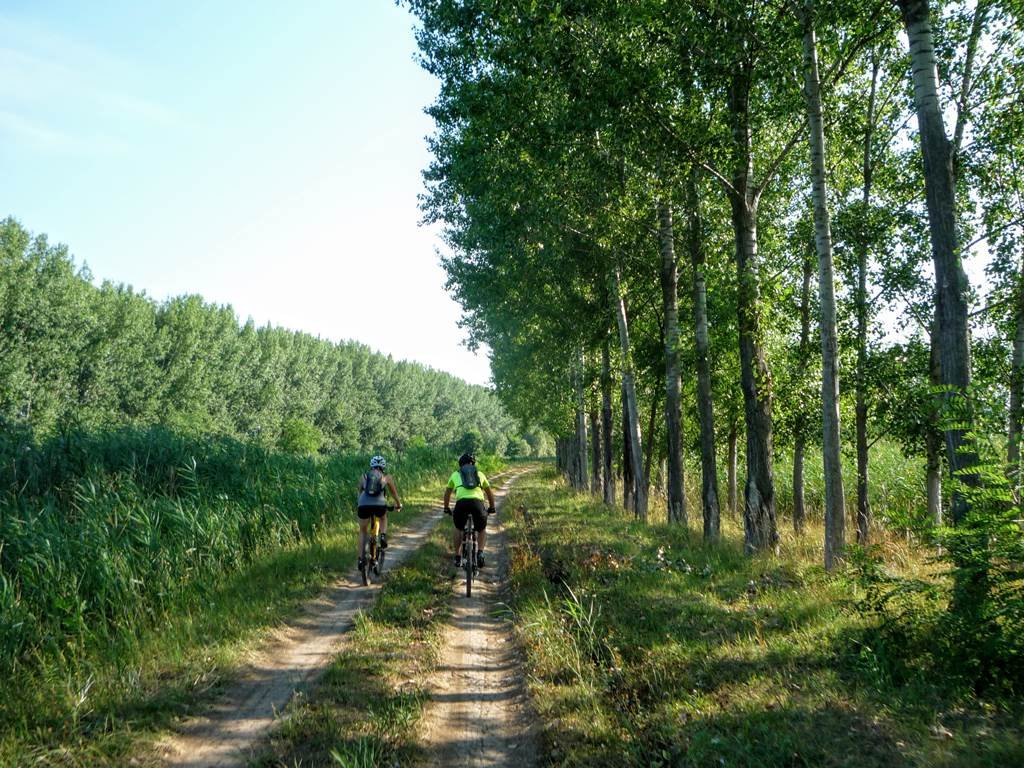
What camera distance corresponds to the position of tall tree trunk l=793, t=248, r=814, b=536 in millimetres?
15852

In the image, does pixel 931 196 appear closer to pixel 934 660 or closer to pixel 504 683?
pixel 934 660

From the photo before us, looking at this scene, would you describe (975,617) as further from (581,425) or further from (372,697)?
(581,425)

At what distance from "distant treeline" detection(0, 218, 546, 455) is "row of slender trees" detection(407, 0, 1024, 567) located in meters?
11.1

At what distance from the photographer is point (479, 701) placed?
20.1 ft

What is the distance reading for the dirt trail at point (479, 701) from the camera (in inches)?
200

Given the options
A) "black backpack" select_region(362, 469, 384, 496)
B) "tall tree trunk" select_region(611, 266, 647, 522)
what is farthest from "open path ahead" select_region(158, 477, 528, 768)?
"tall tree trunk" select_region(611, 266, 647, 522)

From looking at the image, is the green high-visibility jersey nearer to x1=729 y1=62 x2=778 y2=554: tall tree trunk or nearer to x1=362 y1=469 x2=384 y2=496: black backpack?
x1=362 y1=469 x2=384 y2=496: black backpack

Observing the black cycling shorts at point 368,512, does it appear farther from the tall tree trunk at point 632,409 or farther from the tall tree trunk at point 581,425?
the tall tree trunk at point 581,425

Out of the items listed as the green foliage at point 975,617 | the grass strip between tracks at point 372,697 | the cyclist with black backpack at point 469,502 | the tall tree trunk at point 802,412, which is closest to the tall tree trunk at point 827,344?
the green foliage at point 975,617

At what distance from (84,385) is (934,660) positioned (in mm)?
58782

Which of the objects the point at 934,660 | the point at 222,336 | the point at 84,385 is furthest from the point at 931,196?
the point at 222,336

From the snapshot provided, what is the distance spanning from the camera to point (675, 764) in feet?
14.6

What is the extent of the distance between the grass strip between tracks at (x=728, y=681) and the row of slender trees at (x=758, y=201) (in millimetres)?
1987

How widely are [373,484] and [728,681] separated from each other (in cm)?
781
